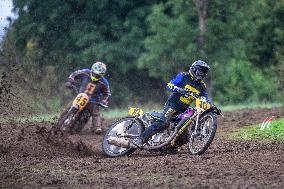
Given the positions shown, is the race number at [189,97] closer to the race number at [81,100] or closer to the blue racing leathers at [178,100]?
the blue racing leathers at [178,100]

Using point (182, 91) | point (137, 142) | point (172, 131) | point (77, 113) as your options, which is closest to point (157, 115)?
point (172, 131)

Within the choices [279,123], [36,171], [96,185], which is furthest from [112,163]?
[279,123]

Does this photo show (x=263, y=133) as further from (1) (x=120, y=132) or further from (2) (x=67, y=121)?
(2) (x=67, y=121)

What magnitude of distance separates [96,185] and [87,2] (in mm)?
35154

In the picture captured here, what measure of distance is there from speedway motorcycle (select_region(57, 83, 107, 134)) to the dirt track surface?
11.3 ft

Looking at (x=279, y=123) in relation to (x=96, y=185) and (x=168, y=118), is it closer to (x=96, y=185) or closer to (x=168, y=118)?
(x=168, y=118)

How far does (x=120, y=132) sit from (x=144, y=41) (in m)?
27.3

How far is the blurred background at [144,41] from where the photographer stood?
4219 cm

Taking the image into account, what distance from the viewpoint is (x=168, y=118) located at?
615 inches

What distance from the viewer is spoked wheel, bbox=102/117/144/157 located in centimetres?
1595

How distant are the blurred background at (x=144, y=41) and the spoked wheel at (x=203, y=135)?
77.0ft

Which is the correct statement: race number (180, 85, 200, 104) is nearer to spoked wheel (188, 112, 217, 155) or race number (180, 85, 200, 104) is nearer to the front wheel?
spoked wheel (188, 112, 217, 155)

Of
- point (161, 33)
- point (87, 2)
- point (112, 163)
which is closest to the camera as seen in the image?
point (112, 163)

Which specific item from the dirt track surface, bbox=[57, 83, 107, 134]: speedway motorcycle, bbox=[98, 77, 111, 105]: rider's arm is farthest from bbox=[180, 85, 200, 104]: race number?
bbox=[98, 77, 111, 105]: rider's arm
